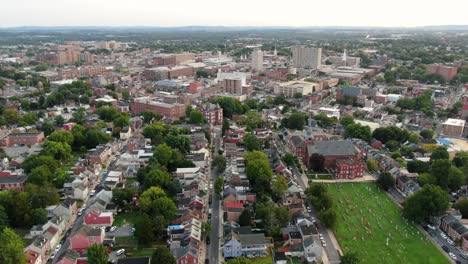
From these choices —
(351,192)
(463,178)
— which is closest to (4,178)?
(351,192)

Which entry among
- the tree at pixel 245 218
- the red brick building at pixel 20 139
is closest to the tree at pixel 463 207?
the tree at pixel 245 218

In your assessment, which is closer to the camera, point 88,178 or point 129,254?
point 129,254

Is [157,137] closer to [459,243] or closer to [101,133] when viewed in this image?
[101,133]

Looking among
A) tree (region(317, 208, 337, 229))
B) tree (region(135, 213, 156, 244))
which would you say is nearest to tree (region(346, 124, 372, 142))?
tree (region(317, 208, 337, 229))

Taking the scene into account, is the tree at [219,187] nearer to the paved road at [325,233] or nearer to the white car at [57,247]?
the paved road at [325,233]

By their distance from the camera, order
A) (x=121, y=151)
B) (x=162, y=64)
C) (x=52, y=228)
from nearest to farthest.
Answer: (x=52, y=228)
(x=121, y=151)
(x=162, y=64)

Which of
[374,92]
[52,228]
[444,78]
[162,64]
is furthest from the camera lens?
[162,64]

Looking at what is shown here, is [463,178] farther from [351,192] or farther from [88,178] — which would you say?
[88,178]

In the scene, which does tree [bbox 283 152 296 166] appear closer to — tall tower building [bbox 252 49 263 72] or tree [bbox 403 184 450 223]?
tree [bbox 403 184 450 223]
